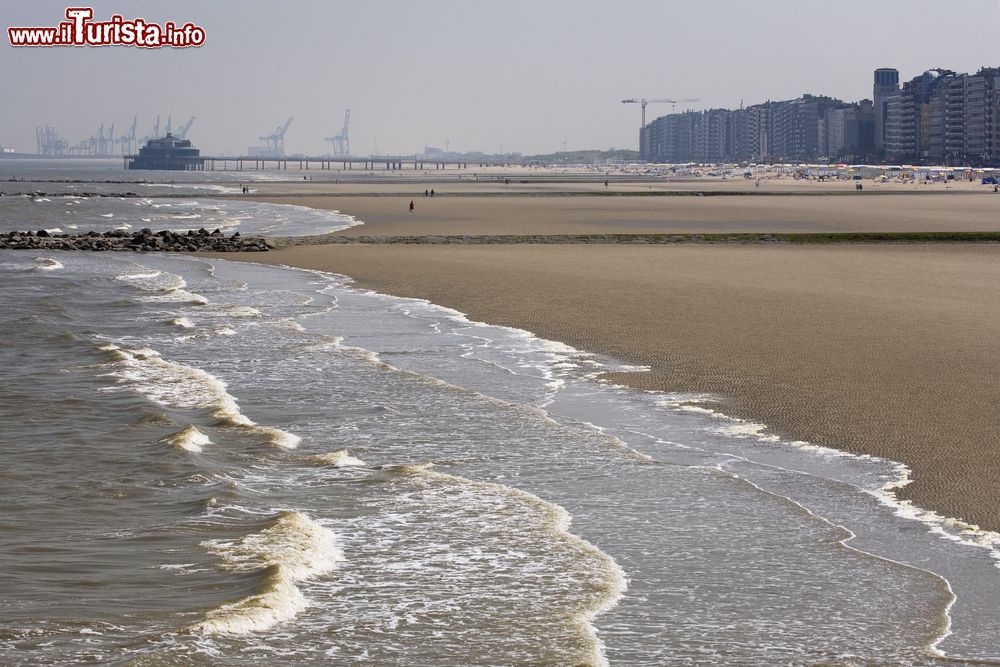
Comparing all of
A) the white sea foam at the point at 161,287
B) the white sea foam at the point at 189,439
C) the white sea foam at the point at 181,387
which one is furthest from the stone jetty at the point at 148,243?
the white sea foam at the point at 189,439

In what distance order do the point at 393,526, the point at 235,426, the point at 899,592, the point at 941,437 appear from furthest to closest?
the point at 235,426
the point at 941,437
the point at 393,526
the point at 899,592

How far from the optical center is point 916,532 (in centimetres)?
822

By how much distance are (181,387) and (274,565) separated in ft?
22.2

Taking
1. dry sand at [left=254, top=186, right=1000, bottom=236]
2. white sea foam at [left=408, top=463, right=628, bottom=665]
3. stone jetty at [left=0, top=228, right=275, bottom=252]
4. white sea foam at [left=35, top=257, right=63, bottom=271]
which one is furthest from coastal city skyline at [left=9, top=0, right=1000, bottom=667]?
dry sand at [left=254, top=186, right=1000, bottom=236]

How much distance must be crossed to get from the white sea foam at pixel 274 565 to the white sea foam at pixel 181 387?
2776 millimetres

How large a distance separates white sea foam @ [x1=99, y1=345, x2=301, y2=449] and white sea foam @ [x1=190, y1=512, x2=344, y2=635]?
2776 mm

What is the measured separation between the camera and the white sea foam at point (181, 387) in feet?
38.6

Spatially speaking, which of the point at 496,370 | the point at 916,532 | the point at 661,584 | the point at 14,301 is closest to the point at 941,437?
the point at 916,532

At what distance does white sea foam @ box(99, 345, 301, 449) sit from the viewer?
11759 millimetres

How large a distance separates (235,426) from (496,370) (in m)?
4.12

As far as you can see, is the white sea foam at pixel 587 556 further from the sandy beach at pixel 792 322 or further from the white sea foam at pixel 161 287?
the white sea foam at pixel 161 287

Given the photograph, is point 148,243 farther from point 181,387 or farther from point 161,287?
point 181,387

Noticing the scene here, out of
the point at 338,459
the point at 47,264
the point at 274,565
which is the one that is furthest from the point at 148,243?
the point at 274,565

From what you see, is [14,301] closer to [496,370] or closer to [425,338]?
[425,338]
